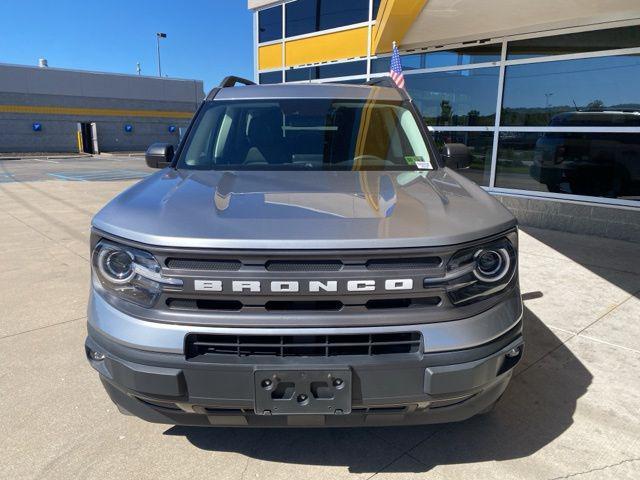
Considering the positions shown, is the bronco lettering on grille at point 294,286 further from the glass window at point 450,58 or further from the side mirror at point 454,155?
the glass window at point 450,58

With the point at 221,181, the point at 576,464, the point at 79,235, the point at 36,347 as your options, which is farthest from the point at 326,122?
the point at 79,235

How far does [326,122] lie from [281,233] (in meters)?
1.74

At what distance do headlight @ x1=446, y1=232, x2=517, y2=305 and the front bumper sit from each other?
209mm

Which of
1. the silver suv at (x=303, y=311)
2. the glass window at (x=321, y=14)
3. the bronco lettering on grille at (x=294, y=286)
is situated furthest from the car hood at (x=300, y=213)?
the glass window at (x=321, y=14)

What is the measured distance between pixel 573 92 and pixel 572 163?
118 cm

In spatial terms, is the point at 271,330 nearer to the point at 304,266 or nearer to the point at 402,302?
the point at 304,266

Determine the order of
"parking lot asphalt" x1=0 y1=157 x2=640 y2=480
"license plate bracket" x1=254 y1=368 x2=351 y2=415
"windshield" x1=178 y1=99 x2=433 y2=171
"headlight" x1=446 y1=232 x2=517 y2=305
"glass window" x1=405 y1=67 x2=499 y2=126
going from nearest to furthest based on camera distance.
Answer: "license plate bracket" x1=254 y1=368 x2=351 y2=415 → "headlight" x1=446 y1=232 x2=517 y2=305 → "parking lot asphalt" x1=0 y1=157 x2=640 y2=480 → "windshield" x1=178 y1=99 x2=433 y2=171 → "glass window" x1=405 y1=67 x2=499 y2=126

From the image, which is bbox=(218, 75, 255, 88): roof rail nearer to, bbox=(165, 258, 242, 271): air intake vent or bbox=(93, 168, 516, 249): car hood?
bbox=(93, 168, 516, 249): car hood

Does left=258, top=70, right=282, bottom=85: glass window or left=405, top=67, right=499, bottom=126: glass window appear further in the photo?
left=258, top=70, right=282, bottom=85: glass window

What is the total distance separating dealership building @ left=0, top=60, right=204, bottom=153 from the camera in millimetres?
31164

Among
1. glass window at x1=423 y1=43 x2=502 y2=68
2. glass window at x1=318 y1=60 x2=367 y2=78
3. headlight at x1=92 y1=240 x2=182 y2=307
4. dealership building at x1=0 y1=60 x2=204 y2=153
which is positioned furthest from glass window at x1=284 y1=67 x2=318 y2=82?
dealership building at x1=0 y1=60 x2=204 y2=153

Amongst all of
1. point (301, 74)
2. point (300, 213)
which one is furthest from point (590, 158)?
point (301, 74)

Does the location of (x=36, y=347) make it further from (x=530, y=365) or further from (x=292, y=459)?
(x=530, y=365)

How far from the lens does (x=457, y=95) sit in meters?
9.64
